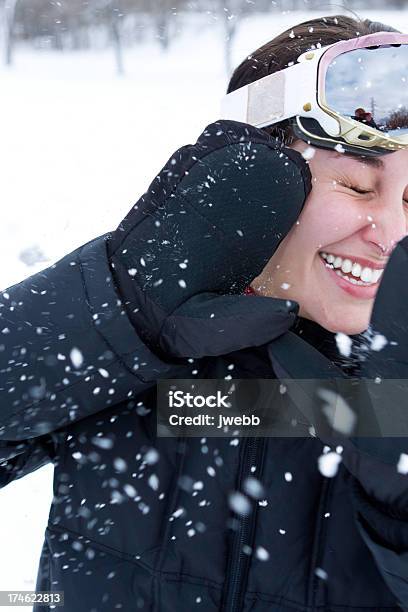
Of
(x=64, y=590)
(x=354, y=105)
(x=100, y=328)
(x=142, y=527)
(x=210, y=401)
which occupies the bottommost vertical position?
(x=64, y=590)

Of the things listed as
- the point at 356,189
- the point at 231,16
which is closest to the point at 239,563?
the point at 356,189

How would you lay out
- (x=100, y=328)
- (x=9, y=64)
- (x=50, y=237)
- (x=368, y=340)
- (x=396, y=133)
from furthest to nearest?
1. (x=9, y=64)
2. (x=50, y=237)
3. (x=396, y=133)
4. (x=100, y=328)
5. (x=368, y=340)

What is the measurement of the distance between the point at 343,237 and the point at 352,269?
9cm

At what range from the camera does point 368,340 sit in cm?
105

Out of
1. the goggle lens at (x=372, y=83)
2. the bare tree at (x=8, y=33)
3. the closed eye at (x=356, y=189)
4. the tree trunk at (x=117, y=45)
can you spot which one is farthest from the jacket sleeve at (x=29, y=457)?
the tree trunk at (x=117, y=45)

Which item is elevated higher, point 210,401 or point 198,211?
point 198,211

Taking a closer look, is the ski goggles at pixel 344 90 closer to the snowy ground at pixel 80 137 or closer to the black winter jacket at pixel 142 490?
the black winter jacket at pixel 142 490

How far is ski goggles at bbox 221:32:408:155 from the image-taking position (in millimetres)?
1515

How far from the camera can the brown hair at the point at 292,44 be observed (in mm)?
1634

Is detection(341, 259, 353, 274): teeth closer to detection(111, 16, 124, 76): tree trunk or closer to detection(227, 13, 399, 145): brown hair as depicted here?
detection(227, 13, 399, 145): brown hair

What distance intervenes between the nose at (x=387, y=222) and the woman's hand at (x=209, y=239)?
0.62ft

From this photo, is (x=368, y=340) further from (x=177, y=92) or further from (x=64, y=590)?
(x=177, y=92)

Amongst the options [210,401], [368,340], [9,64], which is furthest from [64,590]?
[9,64]

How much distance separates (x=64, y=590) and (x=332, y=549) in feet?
1.87
